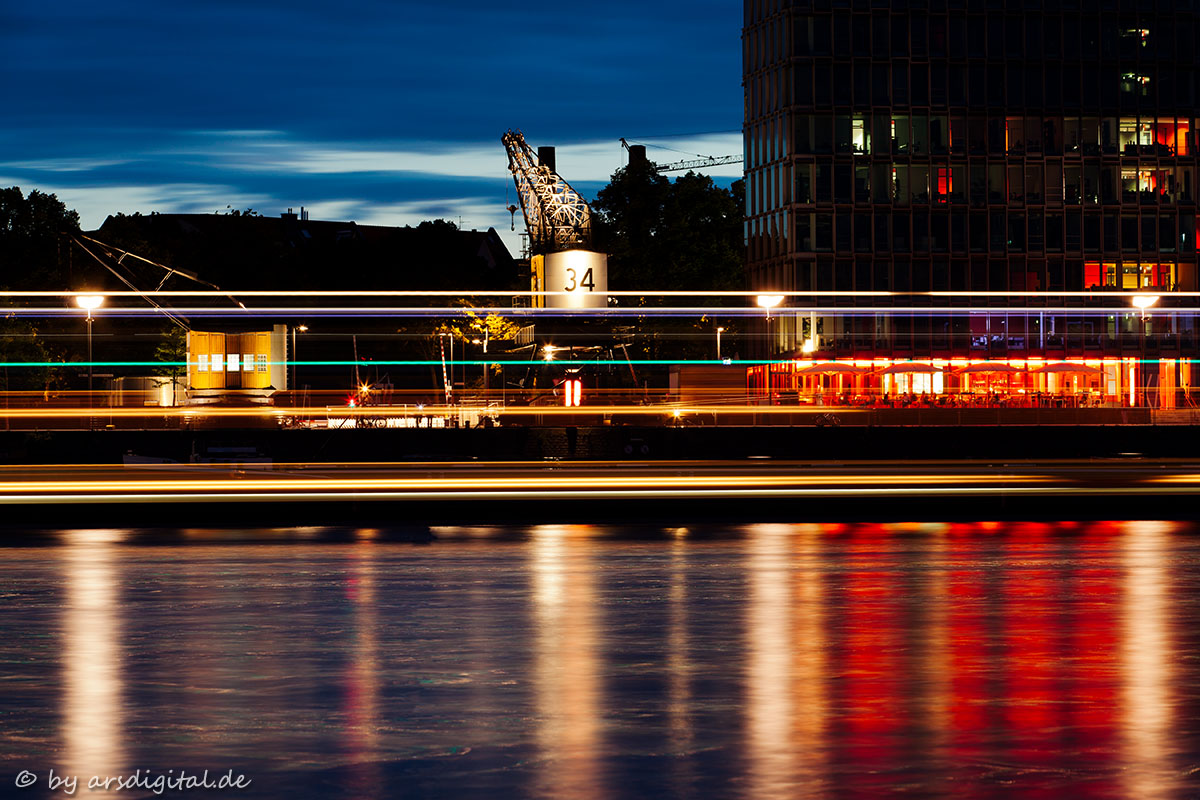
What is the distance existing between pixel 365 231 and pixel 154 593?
147 metres

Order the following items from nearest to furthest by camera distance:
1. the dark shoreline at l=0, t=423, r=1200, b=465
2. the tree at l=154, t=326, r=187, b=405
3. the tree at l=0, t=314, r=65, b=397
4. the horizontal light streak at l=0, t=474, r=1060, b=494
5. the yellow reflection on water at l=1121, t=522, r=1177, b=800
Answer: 1. the yellow reflection on water at l=1121, t=522, r=1177, b=800
2. the horizontal light streak at l=0, t=474, r=1060, b=494
3. the tree at l=0, t=314, r=65, b=397
4. the tree at l=154, t=326, r=187, b=405
5. the dark shoreline at l=0, t=423, r=1200, b=465

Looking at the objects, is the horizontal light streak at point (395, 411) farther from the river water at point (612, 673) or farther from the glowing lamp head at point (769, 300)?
the river water at point (612, 673)

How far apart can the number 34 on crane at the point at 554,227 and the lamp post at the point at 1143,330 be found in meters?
43.8

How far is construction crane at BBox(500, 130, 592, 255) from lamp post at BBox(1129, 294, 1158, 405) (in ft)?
181

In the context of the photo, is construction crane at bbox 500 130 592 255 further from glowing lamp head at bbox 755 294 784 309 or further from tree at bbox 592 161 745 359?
glowing lamp head at bbox 755 294 784 309

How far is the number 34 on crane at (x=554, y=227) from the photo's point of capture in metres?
90.5

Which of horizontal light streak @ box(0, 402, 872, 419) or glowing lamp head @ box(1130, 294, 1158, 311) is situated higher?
glowing lamp head @ box(1130, 294, 1158, 311)

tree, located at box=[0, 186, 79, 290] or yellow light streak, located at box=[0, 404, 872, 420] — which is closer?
yellow light streak, located at box=[0, 404, 872, 420]

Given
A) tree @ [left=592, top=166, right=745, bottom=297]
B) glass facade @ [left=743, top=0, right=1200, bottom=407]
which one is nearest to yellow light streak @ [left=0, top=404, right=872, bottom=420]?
glass facade @ [left=743, top=0, right=1200, bottom=407]

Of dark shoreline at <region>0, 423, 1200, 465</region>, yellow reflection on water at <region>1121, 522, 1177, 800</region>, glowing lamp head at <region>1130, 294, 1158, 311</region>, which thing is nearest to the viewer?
yellow reflection on water at <region>1121, 522, 1177, 800</region>

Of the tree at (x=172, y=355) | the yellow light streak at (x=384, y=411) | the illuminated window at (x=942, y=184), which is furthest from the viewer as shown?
the illuminated window at (x=942, y=184)

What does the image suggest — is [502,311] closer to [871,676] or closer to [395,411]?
Result: [395,411]

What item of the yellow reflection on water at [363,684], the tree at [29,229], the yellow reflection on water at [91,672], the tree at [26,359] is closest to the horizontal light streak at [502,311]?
the tree at [26,359]

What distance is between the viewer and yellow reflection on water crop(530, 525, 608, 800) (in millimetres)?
7590
